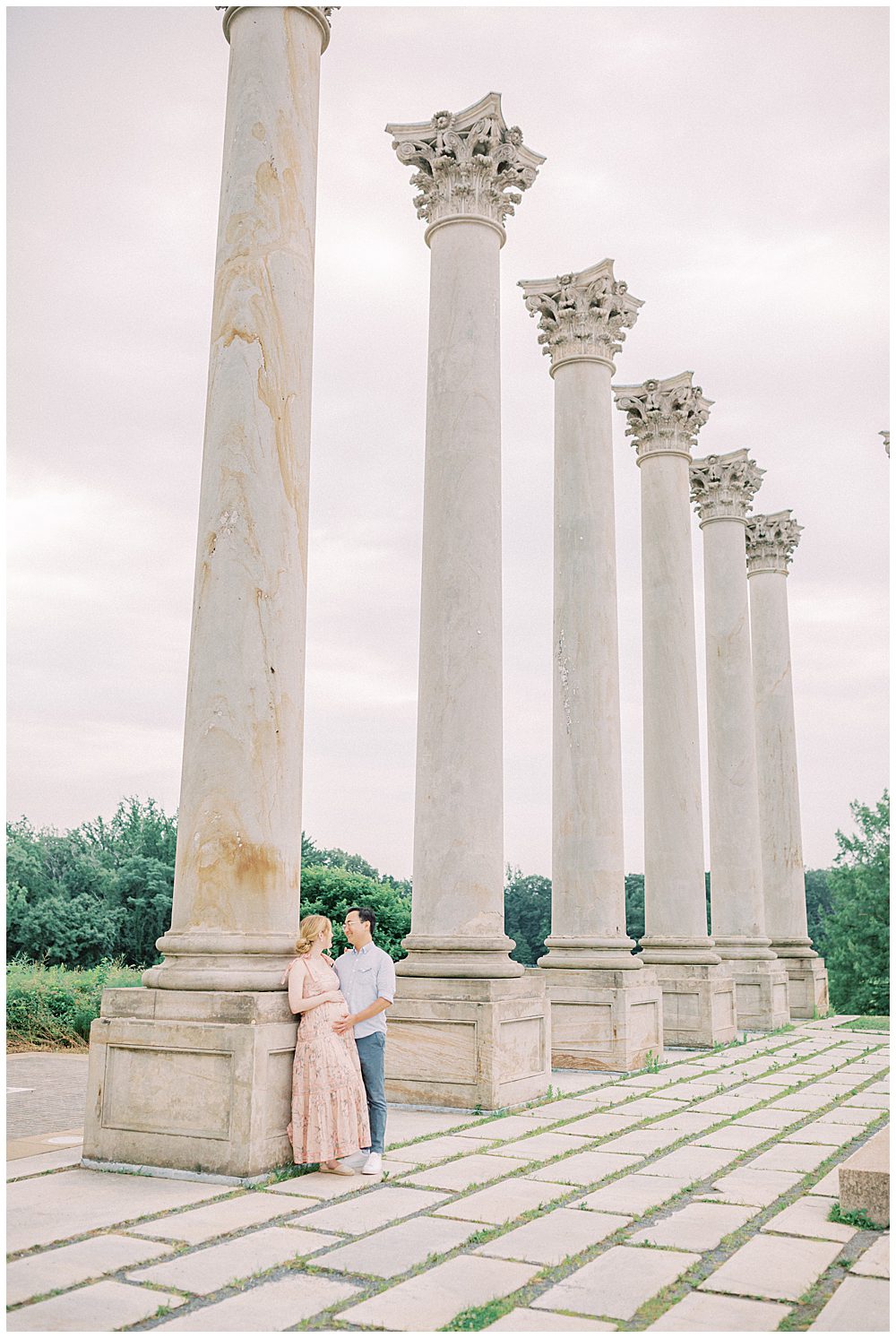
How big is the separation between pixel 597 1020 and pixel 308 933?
32341 mm

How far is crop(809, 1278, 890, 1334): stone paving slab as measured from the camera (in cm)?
2178

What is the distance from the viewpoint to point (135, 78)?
252 ft

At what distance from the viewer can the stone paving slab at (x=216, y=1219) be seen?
28.1 metres

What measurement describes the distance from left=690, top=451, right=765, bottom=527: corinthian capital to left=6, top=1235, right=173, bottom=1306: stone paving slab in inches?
3544

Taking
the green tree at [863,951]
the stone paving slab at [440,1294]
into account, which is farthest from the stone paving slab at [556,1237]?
the green tree at [863,951]

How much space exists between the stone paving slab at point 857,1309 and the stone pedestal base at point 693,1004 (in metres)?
55.4

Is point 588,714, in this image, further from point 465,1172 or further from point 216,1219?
point 216,1219

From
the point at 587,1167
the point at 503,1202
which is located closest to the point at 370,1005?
the point at 503,1202

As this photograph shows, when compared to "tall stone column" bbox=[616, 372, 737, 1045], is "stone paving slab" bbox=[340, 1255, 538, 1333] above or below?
below

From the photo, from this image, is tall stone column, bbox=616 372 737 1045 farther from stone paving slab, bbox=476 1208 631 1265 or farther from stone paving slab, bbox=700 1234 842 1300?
stone paving slab, bbox=700 1234 842 1300

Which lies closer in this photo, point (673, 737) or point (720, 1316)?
point (720, 1316)

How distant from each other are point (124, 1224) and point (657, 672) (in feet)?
210

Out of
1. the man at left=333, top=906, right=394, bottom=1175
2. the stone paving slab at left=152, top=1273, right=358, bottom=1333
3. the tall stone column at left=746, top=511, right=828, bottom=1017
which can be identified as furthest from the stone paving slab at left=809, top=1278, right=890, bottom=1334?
the tall stone column at left=746, top=511, right=828, bottom=1017

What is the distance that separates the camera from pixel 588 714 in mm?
71375
